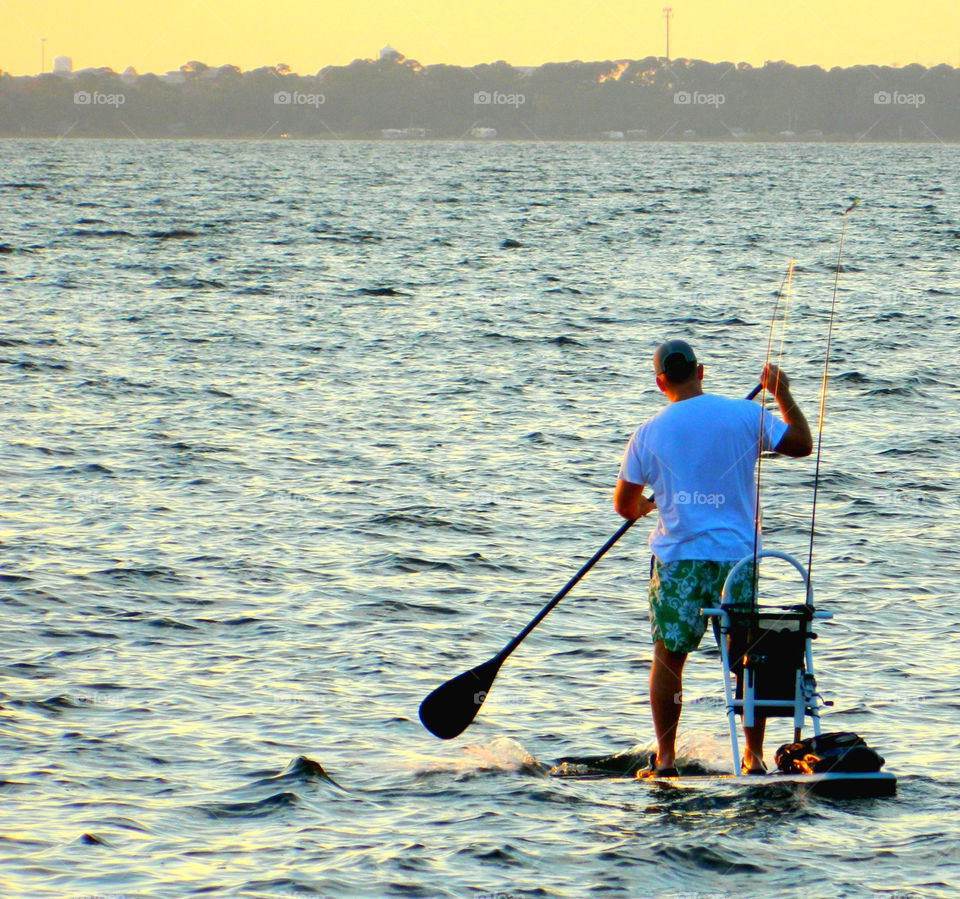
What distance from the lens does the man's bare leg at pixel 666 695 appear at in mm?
6152

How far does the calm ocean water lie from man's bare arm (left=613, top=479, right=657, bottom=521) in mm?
1199

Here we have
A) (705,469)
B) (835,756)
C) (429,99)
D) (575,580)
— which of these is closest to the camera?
(835,756)

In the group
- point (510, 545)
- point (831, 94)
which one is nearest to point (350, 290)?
point (510, 545)

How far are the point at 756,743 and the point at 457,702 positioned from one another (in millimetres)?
1465

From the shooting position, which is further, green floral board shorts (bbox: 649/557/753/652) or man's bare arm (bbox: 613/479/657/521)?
man's bare arm (bbox: 613/479/657/521)

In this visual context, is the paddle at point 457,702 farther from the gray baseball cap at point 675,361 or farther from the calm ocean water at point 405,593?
the gray baseball cap at point 675,361

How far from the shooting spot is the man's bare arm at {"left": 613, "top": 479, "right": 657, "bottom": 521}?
6156 millimetres

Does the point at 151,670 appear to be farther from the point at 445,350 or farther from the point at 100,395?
the point at 445,350

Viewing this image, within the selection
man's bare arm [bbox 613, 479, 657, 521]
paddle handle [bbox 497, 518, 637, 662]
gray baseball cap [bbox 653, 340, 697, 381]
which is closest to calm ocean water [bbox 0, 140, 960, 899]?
paddle handle [bbox 497, 518, 637, 662]

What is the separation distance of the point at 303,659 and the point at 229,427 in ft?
23.3

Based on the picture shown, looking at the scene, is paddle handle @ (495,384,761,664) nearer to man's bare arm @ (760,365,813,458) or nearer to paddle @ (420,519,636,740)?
paddle @ (420,519,636,740)

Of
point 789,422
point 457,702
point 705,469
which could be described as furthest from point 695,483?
point 457,702

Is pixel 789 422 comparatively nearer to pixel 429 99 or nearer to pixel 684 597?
pixel 684 597

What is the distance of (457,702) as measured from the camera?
690 centimetres
